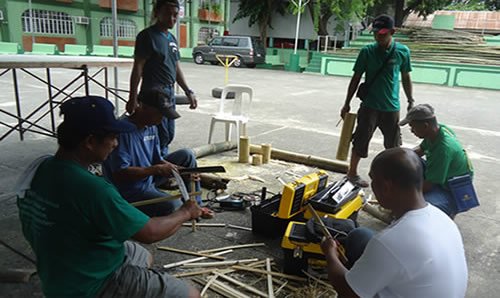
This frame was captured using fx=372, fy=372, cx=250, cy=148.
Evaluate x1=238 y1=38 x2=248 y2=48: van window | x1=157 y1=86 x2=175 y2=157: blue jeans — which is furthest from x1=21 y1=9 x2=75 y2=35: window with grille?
x1=157 y1=86 x2=175 y2=157: blue jeans

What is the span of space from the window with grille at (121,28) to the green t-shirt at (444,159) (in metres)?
28.2

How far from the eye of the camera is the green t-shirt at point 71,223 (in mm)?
1510


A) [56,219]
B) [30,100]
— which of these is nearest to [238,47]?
[30,100]

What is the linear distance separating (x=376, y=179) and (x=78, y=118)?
4.42 feet

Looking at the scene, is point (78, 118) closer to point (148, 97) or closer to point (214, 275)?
point (148, 97)

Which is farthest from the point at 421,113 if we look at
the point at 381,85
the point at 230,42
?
the point at 230,42

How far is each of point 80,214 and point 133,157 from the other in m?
1.45

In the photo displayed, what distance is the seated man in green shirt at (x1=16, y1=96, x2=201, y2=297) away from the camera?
1.51m

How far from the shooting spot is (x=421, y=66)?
18688mm

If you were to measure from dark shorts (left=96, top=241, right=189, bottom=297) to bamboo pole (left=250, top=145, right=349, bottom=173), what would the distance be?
371 cm

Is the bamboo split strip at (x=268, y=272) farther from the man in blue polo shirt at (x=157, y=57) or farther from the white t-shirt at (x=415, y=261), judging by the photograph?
the man in blue polo shirt at (x=157, y=57)

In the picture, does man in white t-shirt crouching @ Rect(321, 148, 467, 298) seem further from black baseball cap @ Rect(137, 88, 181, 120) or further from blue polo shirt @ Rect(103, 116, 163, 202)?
blue polo shirt @ Rect(103, 116, 163, 202)

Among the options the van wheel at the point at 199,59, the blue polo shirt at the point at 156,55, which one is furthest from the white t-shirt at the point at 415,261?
the van wheel at the point at 199,59

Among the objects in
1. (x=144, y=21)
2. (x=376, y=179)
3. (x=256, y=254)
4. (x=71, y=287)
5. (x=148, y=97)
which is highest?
(x=144, y=21)
